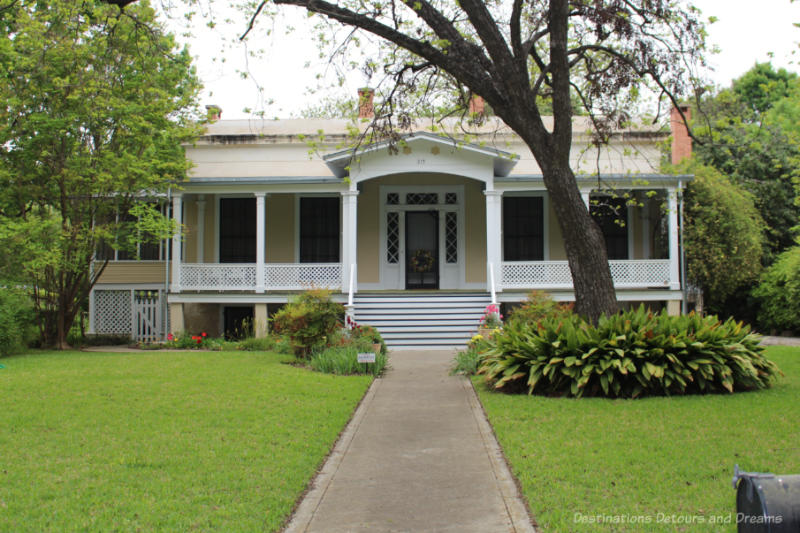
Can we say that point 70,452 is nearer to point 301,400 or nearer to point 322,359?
point 301,400

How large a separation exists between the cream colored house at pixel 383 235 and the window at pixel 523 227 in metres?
0.03

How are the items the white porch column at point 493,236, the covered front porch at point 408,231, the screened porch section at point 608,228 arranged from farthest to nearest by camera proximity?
the covered front porch at point 408,231 → the screened porch section at point 608,228 → the white porch column at point 493,236

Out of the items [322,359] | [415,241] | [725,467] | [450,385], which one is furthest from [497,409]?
[415,241]

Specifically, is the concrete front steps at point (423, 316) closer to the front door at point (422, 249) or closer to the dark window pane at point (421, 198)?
the front door at point (422, 249)

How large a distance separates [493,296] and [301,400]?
8.15 meters

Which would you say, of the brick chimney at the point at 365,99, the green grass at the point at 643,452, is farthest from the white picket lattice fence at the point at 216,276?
the green grass at the point at 643,452

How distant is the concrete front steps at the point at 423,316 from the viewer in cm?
1530

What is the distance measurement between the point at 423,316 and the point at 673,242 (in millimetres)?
6496

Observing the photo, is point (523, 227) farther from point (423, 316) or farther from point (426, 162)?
point (423, 316)

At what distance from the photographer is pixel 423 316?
16047mm

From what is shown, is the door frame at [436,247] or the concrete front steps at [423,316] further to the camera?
the door frame at [436,247]

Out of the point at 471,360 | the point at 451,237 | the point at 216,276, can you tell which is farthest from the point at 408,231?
the point at 471,360

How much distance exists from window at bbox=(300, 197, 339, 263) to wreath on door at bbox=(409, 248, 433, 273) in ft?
7.28

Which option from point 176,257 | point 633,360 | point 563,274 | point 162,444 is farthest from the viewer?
point 176,257
